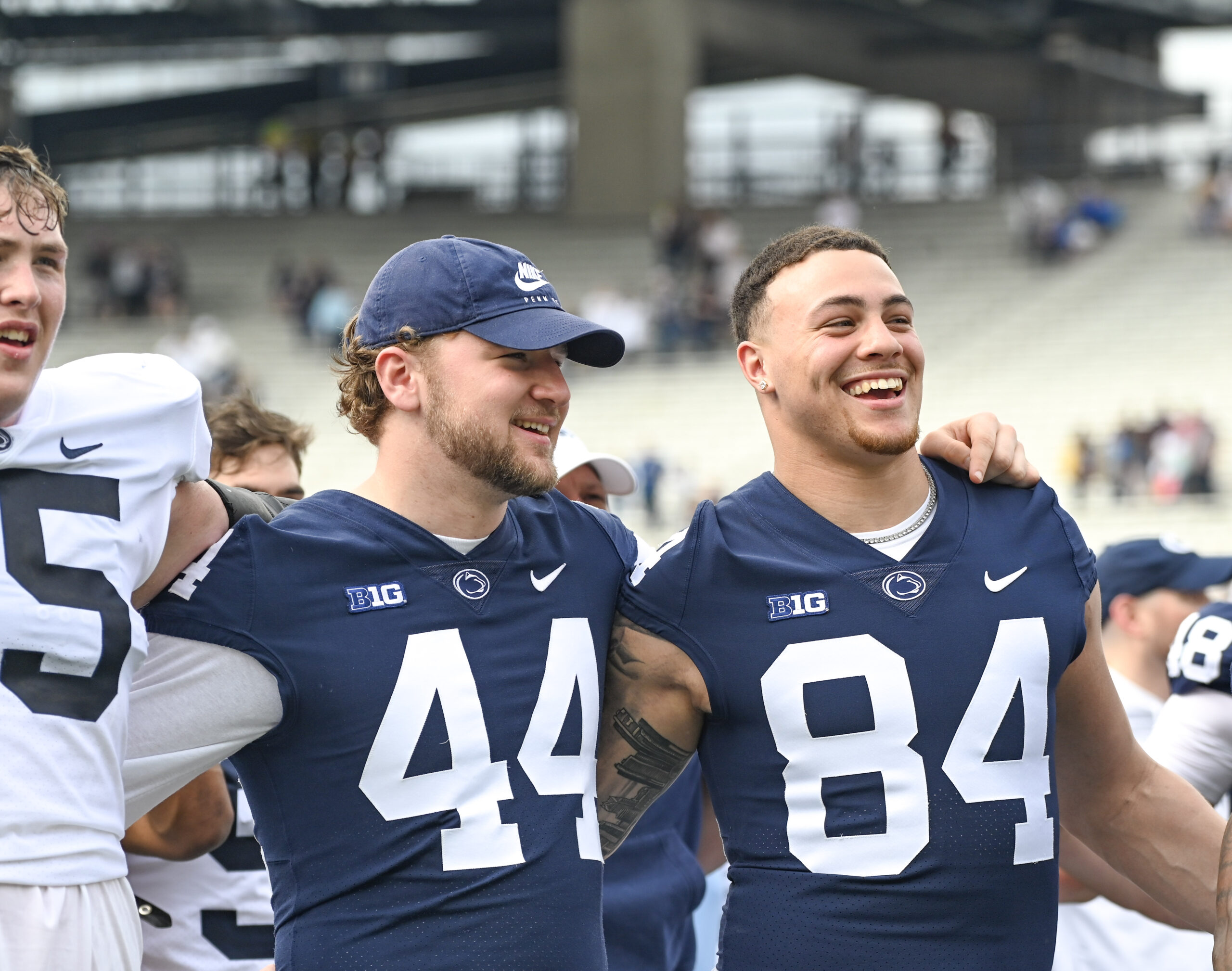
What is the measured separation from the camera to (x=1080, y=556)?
3002 mm

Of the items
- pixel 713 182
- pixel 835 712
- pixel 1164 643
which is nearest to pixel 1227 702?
pixel 1164 643

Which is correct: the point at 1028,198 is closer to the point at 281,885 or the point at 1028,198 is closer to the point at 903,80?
the point at 903,80

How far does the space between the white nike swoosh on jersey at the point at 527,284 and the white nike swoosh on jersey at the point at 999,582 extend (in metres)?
1.01

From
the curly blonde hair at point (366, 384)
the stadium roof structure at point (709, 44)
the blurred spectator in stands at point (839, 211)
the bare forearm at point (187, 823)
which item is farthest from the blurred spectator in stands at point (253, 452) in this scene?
the stadium roof structure at point (709, 44)

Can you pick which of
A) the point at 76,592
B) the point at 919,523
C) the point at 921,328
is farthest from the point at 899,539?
the point at 921,328

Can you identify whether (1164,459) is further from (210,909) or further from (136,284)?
(136,284)

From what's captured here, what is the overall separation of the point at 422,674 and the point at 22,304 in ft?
2.95

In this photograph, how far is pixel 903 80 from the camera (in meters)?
30.5

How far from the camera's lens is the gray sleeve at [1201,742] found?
3689 mm

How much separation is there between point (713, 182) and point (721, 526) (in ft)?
87.4

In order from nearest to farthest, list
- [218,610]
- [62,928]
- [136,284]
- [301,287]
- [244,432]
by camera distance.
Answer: [62,928], [218,610], [244,432], [301,287], [136,284]

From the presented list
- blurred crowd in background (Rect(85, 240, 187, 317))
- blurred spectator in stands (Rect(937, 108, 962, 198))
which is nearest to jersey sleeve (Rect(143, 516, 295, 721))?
blurred crowd in background (Rect(85, 240, 187, 317))

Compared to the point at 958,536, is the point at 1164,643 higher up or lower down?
lower down

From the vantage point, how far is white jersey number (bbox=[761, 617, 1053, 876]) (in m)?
2.78
